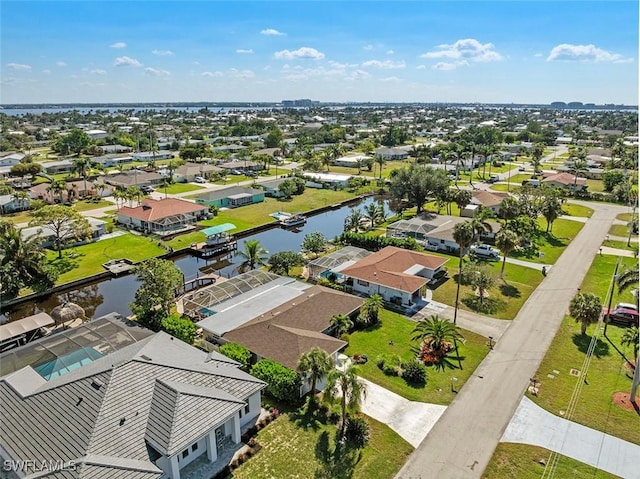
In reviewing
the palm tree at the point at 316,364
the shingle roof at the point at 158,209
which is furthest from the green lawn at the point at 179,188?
the palm tree at the point at 316,364

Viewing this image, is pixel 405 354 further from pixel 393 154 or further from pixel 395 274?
pixel 393 154

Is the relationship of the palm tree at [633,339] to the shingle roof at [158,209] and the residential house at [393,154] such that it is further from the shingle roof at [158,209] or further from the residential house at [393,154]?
the residential house at [393,154]

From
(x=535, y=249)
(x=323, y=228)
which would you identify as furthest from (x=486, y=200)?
(x=323, y=228)

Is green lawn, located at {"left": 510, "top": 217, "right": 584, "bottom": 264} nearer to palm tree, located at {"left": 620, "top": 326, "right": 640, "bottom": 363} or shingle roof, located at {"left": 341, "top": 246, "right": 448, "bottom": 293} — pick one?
shingle roof, located at {"left": 341, "top": 246, "right": 448, "bottom": 293}

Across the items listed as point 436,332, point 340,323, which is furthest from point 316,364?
point 436,332

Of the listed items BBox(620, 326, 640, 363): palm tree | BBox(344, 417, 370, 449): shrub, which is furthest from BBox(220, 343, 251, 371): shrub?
BBox(620, 326, 640, 363): palm tree

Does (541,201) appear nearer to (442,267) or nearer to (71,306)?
(442,267)
